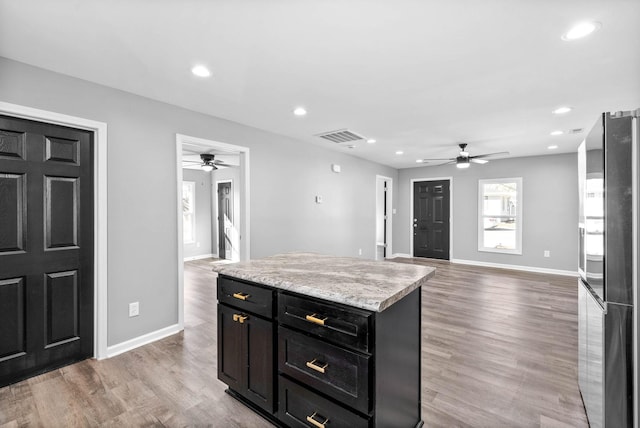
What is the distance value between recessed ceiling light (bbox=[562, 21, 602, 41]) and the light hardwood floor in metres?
2.42

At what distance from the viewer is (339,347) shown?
4.65 ft

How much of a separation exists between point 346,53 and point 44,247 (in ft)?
9.21

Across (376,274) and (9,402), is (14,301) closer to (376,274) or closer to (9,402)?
(9,402)

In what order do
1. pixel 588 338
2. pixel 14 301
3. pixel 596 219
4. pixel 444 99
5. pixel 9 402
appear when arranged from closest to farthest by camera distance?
pixel 596 219
pixel 588 338
pixel 9 402
pixel 14 301
pixel 444 99

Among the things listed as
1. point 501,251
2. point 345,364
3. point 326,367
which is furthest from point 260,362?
point 501,251

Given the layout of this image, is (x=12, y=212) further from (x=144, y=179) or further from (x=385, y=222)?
(x=385, y=222)

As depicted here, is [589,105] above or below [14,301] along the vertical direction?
above

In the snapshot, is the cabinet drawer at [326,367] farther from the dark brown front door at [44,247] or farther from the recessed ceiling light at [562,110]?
the recessed ceiling light at [562,110]

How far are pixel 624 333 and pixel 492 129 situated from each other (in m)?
3.42

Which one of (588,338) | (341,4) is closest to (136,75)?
(341,4)

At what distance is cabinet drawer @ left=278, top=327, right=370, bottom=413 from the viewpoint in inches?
52.9

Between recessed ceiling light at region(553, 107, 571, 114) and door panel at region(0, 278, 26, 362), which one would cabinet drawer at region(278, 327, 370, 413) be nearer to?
door panel at region(0, 278, 26, 362)

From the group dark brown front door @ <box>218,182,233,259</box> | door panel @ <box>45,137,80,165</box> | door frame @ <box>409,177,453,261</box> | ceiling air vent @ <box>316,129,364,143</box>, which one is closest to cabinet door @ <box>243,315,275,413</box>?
door panel @ <box>45,137,80,165</box>

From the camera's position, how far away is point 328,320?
1436mm
